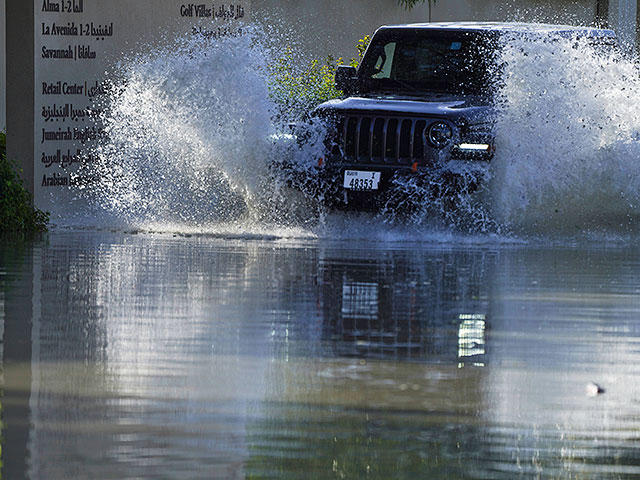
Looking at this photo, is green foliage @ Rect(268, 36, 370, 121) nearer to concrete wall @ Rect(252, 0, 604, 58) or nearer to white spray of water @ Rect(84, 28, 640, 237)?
concrete wall @ Rect(252, 0, 604, 58)

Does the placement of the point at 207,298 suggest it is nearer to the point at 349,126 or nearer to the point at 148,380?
the point at 148,380

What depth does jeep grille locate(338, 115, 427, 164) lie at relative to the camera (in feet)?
48.2

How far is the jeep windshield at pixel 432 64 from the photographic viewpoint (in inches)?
624

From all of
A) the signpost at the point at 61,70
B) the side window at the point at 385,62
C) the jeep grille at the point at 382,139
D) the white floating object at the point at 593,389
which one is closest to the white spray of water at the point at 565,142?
the jeep grille at the point at 382,139

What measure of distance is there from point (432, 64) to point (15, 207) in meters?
4.34

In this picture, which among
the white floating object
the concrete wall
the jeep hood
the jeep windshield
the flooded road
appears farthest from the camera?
the concrete wall

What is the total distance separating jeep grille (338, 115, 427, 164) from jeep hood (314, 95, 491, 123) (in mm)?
73

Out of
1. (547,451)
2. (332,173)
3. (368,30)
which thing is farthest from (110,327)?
(368,30)

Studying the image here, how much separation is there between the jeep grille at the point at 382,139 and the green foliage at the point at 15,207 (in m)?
2.76

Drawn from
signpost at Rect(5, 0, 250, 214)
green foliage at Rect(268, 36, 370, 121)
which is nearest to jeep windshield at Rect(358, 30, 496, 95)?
signpost at Rect(5, 0, 250, 214)

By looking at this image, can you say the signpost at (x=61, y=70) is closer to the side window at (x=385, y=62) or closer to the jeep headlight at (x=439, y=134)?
the side window at (x=385, y=62)

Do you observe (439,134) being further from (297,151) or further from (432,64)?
(432,64)

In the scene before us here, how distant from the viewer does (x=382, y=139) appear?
48.6 ft

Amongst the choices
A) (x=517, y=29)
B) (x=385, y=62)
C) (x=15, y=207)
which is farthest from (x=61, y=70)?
(x=517, y=29)
